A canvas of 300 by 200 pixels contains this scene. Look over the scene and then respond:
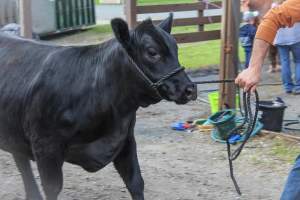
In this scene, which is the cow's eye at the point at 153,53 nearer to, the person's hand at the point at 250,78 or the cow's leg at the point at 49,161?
the person's hand at the point at 250,78

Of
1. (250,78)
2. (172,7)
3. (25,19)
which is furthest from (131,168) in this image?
(172,7)

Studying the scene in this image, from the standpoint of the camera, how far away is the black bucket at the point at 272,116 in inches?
292

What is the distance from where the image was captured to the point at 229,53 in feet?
26.5

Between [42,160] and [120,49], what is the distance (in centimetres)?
93

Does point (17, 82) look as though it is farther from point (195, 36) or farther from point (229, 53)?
point (195, 36)

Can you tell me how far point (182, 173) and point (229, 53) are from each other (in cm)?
249

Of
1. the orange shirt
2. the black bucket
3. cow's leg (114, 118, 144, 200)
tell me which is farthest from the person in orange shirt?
the black bucket

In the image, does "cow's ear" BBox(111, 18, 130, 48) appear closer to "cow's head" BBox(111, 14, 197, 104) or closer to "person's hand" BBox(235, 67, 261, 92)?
"cow's head" BBox(111, 14, 197, 104)

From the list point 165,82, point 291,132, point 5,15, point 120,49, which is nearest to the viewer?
point 165,82

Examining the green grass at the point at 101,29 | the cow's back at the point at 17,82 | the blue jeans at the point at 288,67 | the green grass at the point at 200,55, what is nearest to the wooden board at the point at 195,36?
the green grass at the point at 200,55

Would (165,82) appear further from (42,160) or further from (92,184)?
(92,184)

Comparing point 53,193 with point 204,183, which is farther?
point 204,183

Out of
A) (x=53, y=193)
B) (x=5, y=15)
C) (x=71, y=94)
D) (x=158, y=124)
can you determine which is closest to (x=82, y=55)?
(x=71, y=94)

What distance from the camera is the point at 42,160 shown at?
4320 mm
